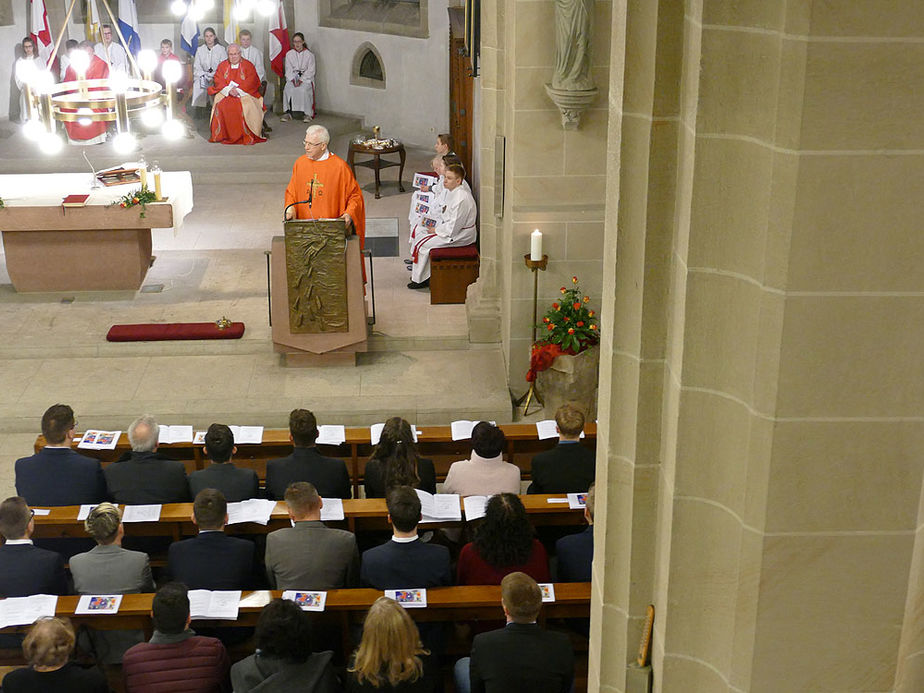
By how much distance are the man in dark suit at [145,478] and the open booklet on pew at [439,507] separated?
1337 mm

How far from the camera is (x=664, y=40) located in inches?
122

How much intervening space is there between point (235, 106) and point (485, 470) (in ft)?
34.5

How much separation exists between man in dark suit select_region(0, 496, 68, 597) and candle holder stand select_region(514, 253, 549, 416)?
13.3 ft

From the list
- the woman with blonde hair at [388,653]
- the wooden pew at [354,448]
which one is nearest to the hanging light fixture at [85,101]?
the wooden pew at [354,448]

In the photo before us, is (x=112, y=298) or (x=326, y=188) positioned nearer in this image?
(x=326, y=188)

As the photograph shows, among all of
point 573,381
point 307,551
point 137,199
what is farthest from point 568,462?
point 137,199

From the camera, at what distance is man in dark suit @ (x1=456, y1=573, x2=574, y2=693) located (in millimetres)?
4730

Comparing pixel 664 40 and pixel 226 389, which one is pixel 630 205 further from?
pixel 226 389

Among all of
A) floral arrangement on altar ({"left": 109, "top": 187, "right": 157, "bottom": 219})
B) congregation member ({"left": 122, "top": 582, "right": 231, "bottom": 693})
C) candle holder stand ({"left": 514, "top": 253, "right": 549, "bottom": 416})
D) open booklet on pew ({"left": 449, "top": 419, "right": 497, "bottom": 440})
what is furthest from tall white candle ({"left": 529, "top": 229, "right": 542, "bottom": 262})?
congregation member ({"left": 122, "top": 582, "right": 231, "bottom": 693})

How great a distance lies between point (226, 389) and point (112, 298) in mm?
2158

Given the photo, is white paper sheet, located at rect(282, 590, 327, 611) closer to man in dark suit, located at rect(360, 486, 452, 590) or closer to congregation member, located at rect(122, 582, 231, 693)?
man in dark suit, located at rect(360, 486, 452, 590)

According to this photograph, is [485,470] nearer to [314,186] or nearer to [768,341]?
[768,341]

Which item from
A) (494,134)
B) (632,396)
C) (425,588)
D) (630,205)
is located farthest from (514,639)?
(494,134)

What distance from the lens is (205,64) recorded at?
16797 millimetres
